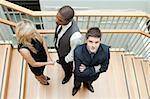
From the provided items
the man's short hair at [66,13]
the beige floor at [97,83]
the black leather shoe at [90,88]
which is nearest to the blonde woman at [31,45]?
the man's short hair at [66,13]

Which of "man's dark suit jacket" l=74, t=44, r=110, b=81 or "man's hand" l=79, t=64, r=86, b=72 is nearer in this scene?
"man's dark suit jacket" l=74, t=44, r=110, b=81

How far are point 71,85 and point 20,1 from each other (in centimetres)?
212

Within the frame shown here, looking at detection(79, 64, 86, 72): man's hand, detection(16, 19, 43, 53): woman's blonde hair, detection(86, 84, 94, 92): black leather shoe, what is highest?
detection(16, 19, 43, 53): woman's blonde hair

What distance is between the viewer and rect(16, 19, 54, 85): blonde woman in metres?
3.19

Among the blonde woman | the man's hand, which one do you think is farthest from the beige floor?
the man's hand

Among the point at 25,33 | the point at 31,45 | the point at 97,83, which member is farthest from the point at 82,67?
the point at 97,83

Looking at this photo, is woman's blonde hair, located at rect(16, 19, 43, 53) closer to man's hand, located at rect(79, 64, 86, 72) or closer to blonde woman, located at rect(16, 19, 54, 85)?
blonde woman, located at rect(16, 19, 54, 85)

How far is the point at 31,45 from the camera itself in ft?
10.9

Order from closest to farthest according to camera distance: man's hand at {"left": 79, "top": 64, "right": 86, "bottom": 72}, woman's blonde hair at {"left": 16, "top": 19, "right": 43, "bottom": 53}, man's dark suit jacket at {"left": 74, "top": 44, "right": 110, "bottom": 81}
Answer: woman's blonde hair at {"left": 16, "top": 19, "right": 43, "bottom": 53} < man's dark suit jacket at {"left": 74, "top": 44, "right": 110, "bottom": 81} < man's hand at {"left": 79, "top": 64, "right": 86, "bottom": 72}

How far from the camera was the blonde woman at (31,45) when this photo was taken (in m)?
3.19

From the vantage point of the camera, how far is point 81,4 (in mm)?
5598

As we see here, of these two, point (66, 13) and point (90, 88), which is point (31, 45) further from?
point (90, 88)

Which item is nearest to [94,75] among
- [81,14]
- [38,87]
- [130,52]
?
[81,14]

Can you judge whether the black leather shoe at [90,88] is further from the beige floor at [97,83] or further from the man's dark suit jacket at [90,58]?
the man's dark suit jacket at [90,58]
